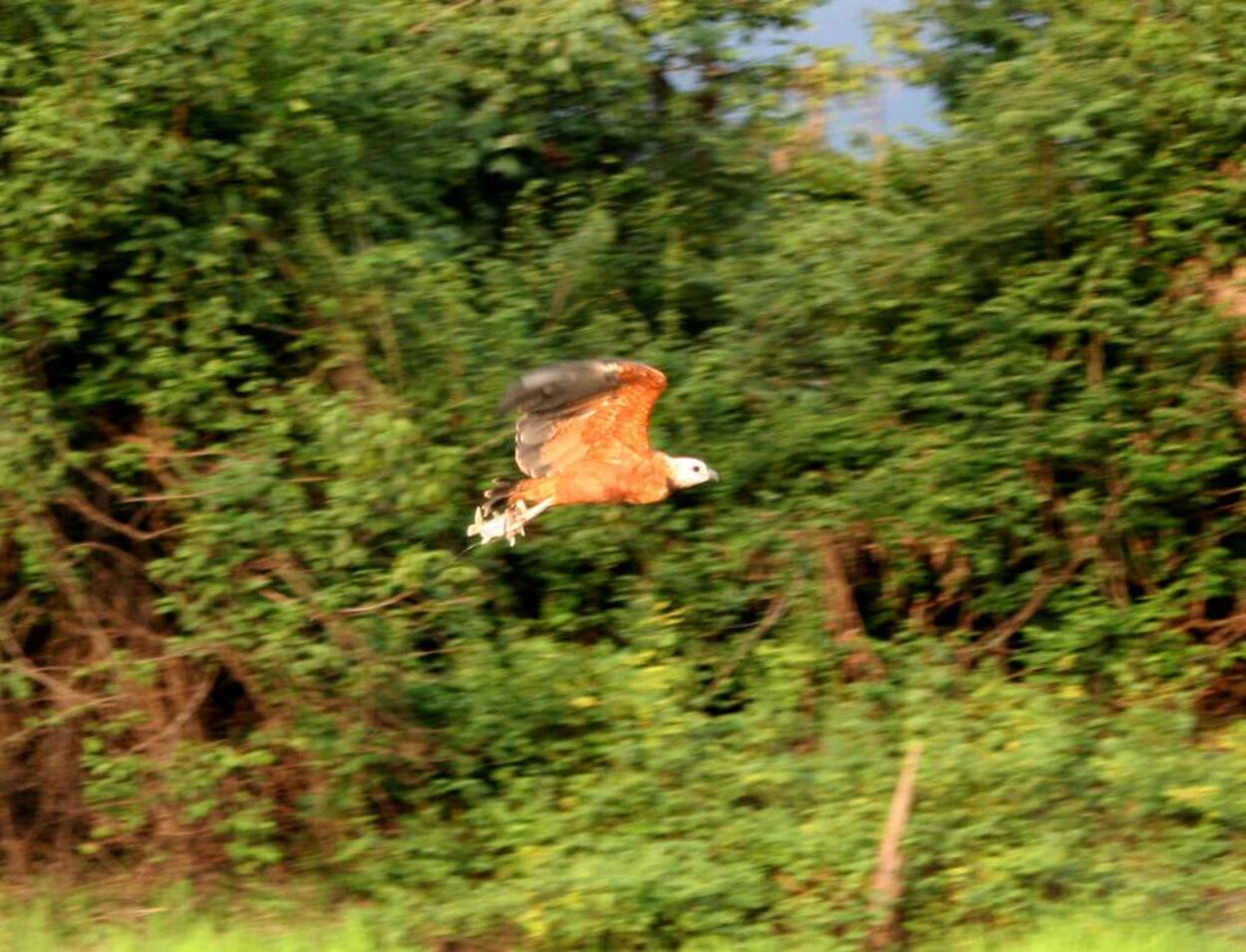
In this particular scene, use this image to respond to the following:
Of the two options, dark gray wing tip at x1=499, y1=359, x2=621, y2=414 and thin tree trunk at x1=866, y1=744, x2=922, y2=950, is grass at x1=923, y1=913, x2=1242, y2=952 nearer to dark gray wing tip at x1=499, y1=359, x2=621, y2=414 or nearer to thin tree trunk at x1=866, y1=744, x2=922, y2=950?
thin tree trunk at x1=866, y1=744, x2=922, y2=950

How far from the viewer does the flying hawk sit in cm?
688

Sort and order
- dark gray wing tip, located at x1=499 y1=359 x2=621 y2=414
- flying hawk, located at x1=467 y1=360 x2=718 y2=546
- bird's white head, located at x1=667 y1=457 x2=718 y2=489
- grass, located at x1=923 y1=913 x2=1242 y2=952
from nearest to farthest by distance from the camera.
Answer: grass, located at x1=923 y1=913 x2=1242 y2=952
dark gray wing tip, located at x1=499 y1=359 x2=621 y2=414
flying hawk, located at x1=467 y1=360 x2=718 y2=546
bird's white head, located at x1=667 y1=457 x2=718 y2=489

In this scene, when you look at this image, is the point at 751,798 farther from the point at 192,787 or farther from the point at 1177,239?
the point at 1177,239

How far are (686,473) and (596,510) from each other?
580mm

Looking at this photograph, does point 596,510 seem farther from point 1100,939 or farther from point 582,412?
point 1100,939

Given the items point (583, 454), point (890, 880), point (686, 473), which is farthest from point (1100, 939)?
point (583, 454)

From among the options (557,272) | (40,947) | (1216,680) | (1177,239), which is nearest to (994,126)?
(1177,239)

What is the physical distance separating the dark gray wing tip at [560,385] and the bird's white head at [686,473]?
23.6 inches

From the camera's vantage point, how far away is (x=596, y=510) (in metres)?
7.80

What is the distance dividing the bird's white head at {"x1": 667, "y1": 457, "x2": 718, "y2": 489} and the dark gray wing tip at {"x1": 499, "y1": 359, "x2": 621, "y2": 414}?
60cm

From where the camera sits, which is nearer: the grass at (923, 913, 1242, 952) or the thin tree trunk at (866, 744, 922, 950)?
the grass at (923, 913, 1242, 952)

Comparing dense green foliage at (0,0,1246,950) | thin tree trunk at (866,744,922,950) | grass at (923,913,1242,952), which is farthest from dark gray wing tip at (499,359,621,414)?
grass at (923,913,1242,952)

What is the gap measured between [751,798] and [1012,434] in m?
2.11

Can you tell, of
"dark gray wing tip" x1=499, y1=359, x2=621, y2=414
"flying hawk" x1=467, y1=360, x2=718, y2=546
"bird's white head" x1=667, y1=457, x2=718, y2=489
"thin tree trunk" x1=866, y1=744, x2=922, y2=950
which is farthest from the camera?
"bird's white head" x1=667, y1=457, x2=718, y2=489
